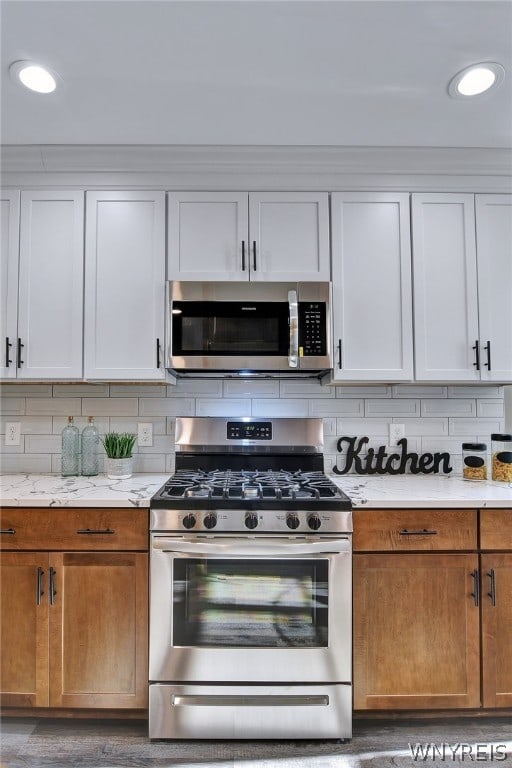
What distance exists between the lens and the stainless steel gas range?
5.16 ft

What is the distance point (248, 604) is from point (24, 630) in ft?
2.93

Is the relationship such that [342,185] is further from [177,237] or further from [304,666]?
[304,666]

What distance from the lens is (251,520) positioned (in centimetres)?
160

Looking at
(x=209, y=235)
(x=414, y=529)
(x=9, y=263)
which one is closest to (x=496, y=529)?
(x=414, y=529)

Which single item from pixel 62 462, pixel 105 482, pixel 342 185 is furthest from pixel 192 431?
pixel 342 185

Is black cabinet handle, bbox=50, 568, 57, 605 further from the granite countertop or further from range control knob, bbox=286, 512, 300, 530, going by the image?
range control knob, bbox=286, 512, 300, 530

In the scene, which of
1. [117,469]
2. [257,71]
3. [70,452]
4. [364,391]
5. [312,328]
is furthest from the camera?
[364,391]

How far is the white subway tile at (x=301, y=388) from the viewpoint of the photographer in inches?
89.6

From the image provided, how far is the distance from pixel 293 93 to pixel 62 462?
2071 mm

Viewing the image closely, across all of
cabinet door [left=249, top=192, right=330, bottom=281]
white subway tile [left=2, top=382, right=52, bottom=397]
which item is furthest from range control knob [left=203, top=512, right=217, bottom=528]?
white subway tile [left=2, top=382, right=52, bottom=397]

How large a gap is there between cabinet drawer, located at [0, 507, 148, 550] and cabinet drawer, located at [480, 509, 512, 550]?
1.35 m

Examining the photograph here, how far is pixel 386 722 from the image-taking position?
5.62 feet

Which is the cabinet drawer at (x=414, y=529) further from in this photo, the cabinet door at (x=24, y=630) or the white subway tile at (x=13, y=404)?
the white subway tile at (x=13, y=404)

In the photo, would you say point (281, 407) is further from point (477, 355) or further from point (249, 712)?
point (249, 712)
